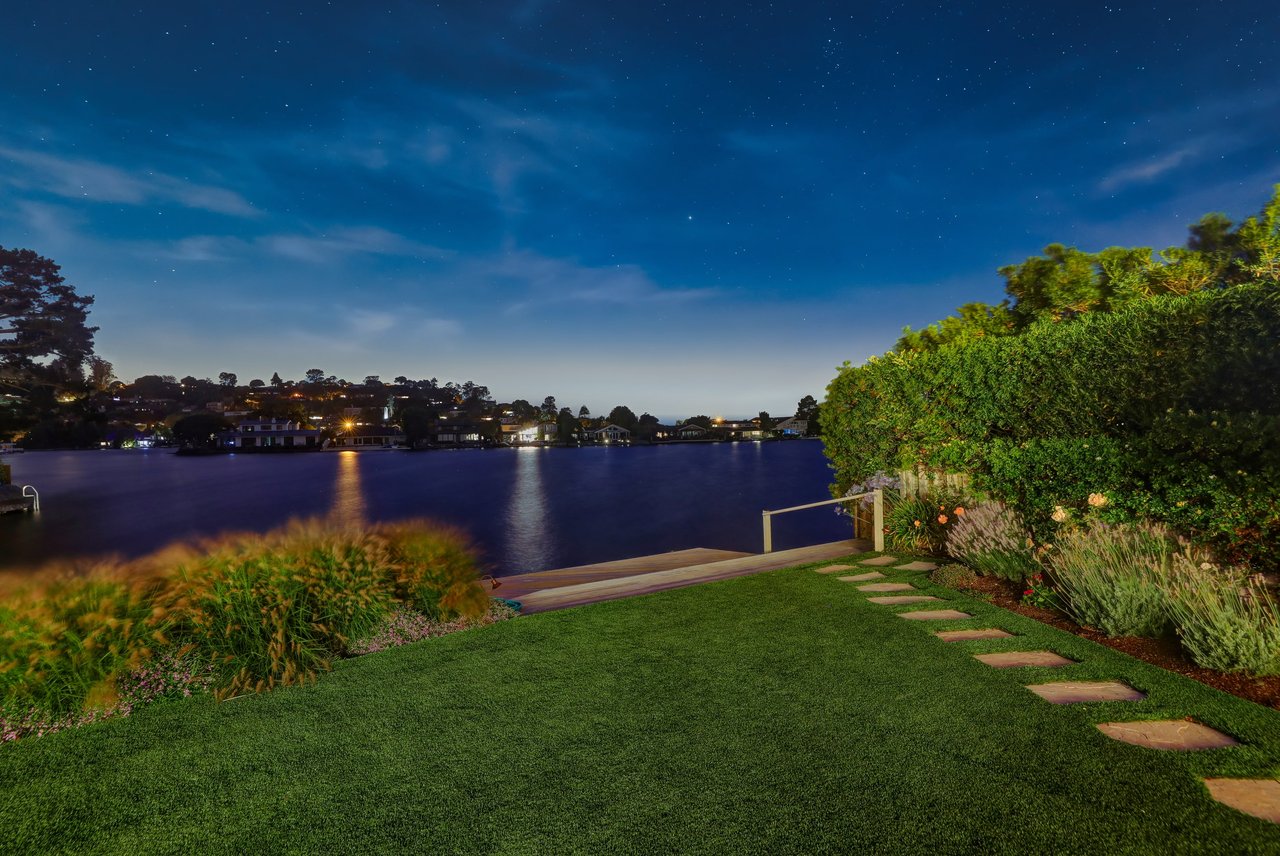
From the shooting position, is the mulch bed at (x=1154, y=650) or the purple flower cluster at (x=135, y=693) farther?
the mulch bed at (x=1154, y=650)

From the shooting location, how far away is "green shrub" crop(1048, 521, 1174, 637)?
4664 millimetres

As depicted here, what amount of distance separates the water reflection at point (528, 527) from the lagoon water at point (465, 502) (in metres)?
0.12

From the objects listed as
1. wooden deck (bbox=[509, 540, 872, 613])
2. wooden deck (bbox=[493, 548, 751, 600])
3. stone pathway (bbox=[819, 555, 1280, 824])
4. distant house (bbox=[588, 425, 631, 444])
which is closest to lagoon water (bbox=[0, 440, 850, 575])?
wooden deck (bbox=[493, 548, 751, 600])

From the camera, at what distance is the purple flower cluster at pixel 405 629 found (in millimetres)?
4969

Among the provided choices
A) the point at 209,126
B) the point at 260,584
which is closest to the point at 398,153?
the point at 209,126

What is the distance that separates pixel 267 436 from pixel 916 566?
12585 cm

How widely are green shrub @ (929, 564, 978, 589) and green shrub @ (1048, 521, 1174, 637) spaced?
84 centimetres

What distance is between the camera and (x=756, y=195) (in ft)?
56.4

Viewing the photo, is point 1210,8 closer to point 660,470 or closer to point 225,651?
point 225,651

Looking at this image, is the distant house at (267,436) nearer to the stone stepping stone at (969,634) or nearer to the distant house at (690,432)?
the distant house at (690,432)

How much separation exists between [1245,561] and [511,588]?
7766mm

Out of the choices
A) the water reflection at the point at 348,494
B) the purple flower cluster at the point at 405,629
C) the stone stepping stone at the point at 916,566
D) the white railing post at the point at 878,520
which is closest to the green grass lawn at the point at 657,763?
the purple flower cluster at the point at 405,629

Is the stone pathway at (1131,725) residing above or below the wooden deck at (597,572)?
above

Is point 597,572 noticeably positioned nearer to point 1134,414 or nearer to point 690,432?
point 1134,414
